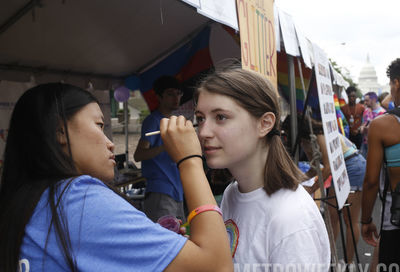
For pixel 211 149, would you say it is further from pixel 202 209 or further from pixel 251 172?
pixel 202 209

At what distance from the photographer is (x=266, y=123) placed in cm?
132

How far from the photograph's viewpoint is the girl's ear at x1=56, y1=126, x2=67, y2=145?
3.22 ft

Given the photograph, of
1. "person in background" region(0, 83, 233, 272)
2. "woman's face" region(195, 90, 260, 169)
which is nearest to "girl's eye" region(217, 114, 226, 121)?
"woman's face" region(195, 90, 260, 169)

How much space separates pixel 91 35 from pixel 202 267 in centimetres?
322

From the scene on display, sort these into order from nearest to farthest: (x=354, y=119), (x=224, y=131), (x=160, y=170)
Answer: (x=224, y=131), (x=160, y=170), (x=354, y=119)

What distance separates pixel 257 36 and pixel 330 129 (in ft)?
3.10

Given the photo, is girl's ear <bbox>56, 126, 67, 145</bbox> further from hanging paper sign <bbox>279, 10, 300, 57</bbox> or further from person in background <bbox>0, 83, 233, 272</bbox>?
hanging paper sign <bbox>279, 10, 300, 57</bbox>

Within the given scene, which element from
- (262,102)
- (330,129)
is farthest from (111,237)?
(330,129)

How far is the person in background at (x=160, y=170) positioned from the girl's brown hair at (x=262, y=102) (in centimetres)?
201

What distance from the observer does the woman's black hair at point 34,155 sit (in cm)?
87

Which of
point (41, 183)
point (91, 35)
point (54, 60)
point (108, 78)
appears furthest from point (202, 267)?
point (108, 78)

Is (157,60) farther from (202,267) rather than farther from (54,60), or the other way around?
(202,267)

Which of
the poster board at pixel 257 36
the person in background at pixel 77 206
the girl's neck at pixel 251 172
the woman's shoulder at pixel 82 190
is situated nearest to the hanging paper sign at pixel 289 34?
the poster board at pixel 257 36

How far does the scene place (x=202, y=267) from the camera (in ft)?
2.84
